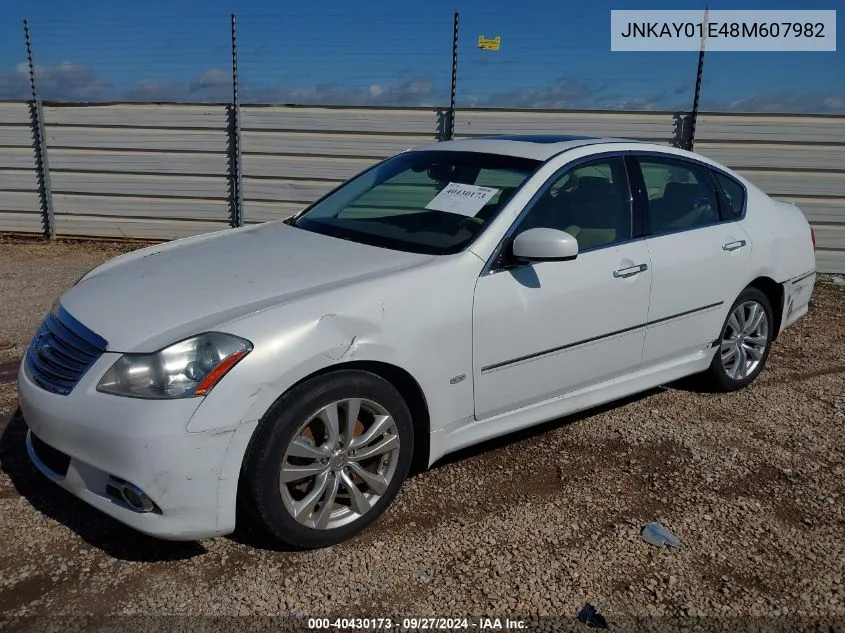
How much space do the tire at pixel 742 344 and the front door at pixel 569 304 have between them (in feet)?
3.22

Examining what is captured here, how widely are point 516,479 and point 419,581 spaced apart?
973 mm

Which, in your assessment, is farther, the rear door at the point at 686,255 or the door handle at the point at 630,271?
the rear door at the point at 686,255

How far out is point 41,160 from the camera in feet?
33.6

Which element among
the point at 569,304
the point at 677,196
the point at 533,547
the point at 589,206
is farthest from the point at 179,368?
the point at 677,196

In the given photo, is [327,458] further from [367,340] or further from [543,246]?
[543,246]

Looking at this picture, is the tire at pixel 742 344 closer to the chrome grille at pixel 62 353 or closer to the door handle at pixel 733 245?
the door handle at pixel 733 245

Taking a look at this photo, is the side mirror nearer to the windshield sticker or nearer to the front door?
the front door

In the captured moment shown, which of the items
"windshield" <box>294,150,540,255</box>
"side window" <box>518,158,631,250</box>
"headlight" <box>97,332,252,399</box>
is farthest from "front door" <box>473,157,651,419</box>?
"headlight" <box>97,332,252,399</box>

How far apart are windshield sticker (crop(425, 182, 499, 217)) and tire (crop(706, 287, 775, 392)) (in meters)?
1.87

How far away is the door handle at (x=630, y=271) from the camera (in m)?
3.78

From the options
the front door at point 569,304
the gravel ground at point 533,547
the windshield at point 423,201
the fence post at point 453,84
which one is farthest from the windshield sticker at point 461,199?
the fence post at point 453,84

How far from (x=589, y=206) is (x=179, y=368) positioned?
224 centimetres

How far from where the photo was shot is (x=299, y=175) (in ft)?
32.0

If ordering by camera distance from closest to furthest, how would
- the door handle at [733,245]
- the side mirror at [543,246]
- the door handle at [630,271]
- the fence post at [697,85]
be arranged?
1. the side mirror at [543,246]
2. the door handle at [630,271]
3. the door handle at [733,245]
4. the fence post at [697,85]
